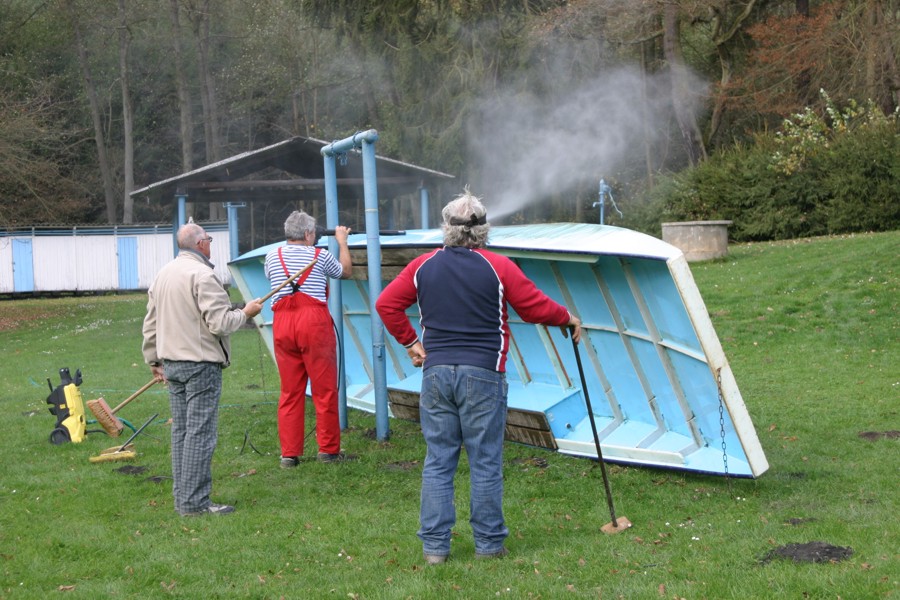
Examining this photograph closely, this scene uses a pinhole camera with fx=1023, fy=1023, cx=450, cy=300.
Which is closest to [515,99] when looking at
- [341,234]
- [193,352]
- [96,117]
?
[96,117]

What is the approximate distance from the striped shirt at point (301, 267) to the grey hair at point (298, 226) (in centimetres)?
11

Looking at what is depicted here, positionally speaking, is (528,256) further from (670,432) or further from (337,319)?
(337,319)

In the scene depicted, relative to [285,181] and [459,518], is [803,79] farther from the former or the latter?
[459,518]

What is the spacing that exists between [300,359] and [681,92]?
86.3 ft

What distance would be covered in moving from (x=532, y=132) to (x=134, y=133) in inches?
857

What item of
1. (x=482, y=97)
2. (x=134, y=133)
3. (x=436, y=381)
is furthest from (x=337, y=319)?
(x=134, y=133)

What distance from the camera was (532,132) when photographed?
33.3 metres

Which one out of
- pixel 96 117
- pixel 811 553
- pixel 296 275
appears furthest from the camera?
pixel 96 117

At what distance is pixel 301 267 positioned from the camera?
299 inches

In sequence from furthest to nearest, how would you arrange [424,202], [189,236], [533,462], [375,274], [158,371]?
[424,202] < [375,274] < [533,462] < [158,371] < [189,236]

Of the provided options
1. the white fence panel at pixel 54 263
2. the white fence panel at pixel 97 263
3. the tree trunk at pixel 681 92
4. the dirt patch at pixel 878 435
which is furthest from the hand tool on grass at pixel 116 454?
the white fence panel at pixel 54 263

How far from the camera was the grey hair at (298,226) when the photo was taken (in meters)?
7.74

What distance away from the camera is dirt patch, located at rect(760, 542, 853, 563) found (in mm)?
5059

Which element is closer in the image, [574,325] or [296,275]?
[574,325]
